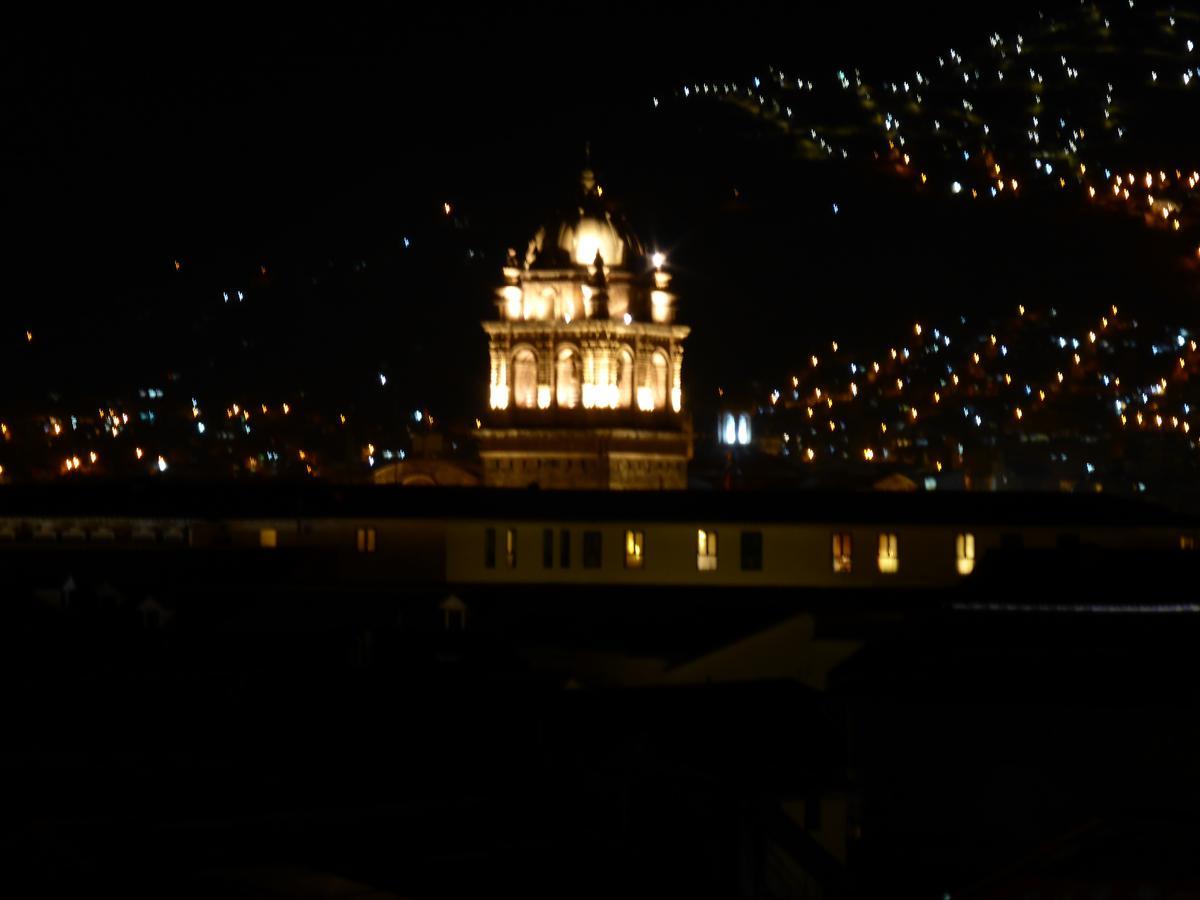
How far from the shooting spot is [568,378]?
82.6 metres

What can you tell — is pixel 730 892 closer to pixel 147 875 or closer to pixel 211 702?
pixel 147 875

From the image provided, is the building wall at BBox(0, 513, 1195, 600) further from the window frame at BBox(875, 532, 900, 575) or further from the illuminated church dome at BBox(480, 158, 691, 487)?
the illuminated church dome at BBox(480, 158, 691, 487)

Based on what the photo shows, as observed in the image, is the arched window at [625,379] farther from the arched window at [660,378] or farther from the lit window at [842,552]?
the lit window at [842,552]

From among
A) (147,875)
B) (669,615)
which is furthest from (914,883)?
(669,615)

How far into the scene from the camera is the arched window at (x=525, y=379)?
82.7m

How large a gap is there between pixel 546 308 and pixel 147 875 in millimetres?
54720

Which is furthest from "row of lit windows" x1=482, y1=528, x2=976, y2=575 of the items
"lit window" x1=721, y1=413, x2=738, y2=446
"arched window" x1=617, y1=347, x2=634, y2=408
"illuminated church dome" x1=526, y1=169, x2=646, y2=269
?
"lit window" x1=721, y1=413, x2=738, y2=446

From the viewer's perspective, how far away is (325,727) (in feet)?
146

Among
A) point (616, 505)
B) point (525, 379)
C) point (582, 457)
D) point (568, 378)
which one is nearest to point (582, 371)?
point (568, 378)

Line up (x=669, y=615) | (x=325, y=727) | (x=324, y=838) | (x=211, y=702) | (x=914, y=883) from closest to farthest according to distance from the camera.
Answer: (x=324, y=838) → (x=914, y=883) → (x=325, y=727) → (x=211, y=702) → (x=669, y=615)

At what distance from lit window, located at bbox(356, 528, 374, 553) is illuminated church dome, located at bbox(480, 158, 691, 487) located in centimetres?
1485

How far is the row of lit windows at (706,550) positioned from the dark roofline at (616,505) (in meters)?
0.45

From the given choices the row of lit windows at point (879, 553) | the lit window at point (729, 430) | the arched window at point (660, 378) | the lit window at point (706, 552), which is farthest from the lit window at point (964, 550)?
the lit window at point (729, 430)

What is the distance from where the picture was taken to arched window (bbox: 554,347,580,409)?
82.4 m
